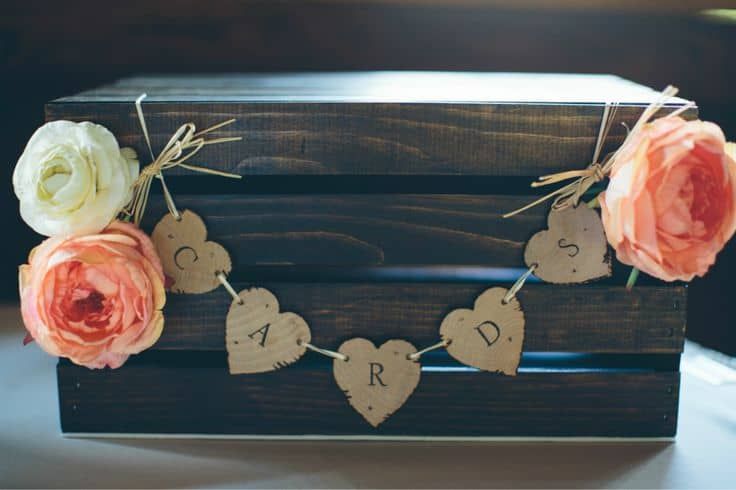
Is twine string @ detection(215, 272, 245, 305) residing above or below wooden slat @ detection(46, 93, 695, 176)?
below

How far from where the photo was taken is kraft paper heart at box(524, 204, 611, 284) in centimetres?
73

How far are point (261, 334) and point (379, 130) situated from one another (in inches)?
8.0

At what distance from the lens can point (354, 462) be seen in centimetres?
73

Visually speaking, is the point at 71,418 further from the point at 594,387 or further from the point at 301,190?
the point at 594,387

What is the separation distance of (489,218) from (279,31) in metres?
0.52

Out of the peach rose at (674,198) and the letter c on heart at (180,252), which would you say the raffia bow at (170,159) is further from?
the peach rose at (674,198)

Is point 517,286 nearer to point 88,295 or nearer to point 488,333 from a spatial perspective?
point 488,333

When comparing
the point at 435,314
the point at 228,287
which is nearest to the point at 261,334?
the point at 228,287

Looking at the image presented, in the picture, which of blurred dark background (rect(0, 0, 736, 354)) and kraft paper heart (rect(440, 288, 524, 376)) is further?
blurred dark background (rect(0, 0, 736, 354))

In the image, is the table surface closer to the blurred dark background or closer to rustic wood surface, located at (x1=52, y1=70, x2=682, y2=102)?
rustic wood surface, located at (x1=52, y1=70, x2=682, y2=102)

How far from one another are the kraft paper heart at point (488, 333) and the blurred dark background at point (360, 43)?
19.6 inches

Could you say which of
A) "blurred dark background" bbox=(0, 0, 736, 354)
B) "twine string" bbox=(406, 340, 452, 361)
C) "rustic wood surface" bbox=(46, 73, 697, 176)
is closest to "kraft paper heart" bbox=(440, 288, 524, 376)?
"twine string" bbox=(406, 340, 452, 361)

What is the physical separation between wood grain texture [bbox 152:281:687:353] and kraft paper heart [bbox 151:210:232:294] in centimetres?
2

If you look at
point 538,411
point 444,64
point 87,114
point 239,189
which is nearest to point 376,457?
point 538,411
